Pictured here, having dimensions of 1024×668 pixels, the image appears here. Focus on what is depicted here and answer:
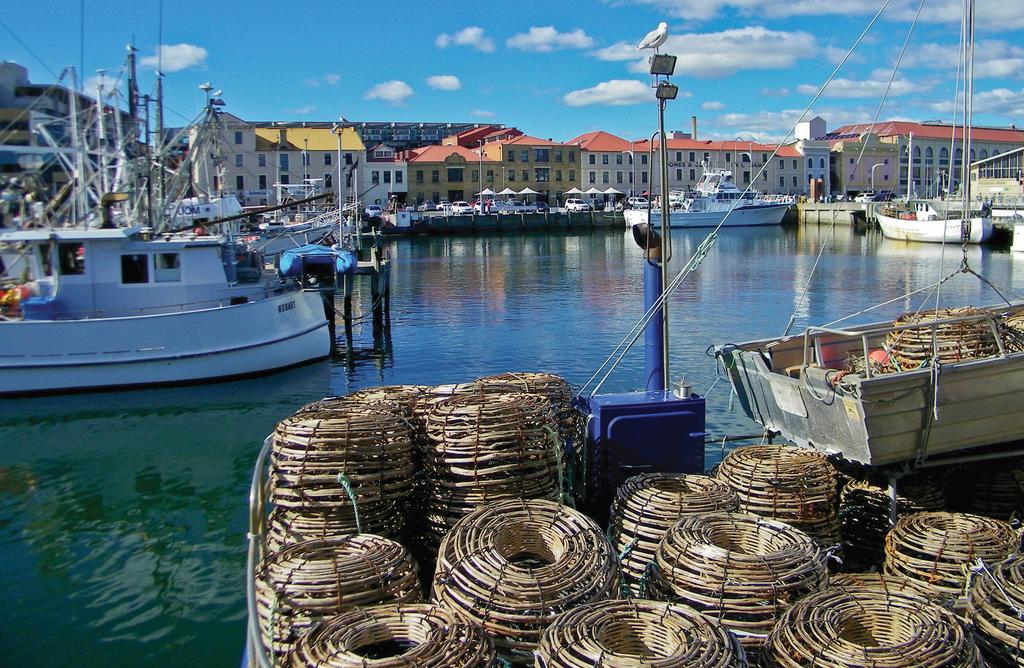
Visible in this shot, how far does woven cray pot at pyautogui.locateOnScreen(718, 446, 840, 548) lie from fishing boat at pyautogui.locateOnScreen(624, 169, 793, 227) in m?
76.9

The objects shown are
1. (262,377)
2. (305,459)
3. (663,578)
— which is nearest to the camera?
(663,578)

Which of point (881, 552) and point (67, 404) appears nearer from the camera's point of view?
point (881, 552)

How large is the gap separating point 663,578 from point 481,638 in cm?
117

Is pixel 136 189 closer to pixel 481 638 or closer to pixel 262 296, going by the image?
pixel 262 296

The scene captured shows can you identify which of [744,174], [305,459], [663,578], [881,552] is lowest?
[881,552]

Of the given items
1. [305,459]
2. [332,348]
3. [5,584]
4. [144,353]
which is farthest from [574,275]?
[305,459]

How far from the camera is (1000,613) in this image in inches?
167

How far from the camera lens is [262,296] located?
21.3m

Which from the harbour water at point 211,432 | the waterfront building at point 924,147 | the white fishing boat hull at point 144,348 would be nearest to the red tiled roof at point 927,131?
the waterfront building at point 924,147

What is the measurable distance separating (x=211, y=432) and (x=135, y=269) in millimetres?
5727

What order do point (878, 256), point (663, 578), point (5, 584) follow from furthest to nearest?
1. point (878, 256)
2. point (5, 584)
3. point (663, 578)

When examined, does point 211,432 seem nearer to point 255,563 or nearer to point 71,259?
point 71,259

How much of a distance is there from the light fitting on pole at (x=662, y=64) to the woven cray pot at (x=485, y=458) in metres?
3.42

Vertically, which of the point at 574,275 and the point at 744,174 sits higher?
the point at 744,174
